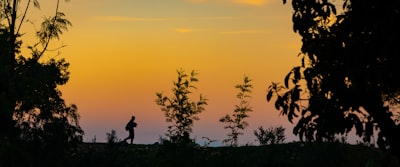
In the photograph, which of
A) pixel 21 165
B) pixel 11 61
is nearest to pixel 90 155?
pixel 21 165

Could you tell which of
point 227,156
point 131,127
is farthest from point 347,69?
point 131,127

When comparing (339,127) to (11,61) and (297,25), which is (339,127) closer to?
(297,25)

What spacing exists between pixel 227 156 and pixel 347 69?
57.2 feet

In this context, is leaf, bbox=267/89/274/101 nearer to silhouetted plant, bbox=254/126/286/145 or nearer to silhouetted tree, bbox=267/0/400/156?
silhouetted tree, bbox=267/0/400/156

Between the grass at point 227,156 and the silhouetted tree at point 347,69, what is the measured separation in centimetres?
1358

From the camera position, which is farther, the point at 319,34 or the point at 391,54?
the point at 319,34

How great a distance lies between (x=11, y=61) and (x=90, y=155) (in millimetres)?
5947

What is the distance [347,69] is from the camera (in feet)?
46.4

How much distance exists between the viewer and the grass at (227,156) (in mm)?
29838

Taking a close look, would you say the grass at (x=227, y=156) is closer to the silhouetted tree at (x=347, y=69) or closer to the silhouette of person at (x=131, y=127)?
the silhouette of person at (x=131, y=127)

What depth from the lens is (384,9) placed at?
13672mm

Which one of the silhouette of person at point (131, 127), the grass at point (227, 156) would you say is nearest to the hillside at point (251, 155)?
the grass at point (227, 156)

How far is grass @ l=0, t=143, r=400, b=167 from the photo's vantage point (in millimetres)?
29838

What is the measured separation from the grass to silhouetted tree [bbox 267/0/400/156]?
13.6 metres
